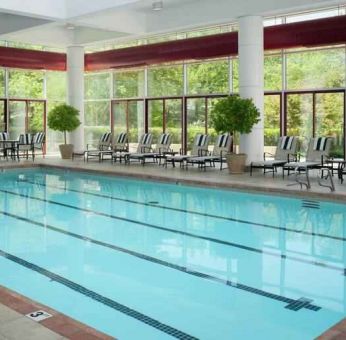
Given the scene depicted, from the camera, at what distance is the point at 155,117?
1800 cm

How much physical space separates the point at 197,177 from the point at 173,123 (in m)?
6.05

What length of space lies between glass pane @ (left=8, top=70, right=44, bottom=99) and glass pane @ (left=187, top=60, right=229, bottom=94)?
6347 millimetres

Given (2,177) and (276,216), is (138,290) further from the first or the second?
(2,177)

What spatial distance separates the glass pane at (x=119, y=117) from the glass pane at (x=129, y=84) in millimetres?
349

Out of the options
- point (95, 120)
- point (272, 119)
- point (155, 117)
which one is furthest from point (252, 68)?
point (95, 120)

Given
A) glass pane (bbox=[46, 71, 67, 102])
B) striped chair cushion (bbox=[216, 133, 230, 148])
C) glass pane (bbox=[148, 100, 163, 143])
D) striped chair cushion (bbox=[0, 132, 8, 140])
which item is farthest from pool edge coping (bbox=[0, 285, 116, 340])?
glass pane (bbox=[46, 71, 67, 102])

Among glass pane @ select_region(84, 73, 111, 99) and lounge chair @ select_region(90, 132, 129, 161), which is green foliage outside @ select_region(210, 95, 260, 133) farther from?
glass pane @ select_region(84, 73, 111, 99)

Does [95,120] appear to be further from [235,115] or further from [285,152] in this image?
[285,152]

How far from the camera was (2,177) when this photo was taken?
1357 centimetres

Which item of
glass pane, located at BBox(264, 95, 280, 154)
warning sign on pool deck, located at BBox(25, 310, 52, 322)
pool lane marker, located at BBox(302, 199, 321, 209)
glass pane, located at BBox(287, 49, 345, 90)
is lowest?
pool lane marker, located at BBox(302, 199, 321, 209)

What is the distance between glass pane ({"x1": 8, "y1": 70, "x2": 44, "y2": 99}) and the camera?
19328 millimetres

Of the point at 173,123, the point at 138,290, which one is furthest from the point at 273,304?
the point at 173,123

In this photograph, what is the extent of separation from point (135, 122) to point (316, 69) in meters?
7.11

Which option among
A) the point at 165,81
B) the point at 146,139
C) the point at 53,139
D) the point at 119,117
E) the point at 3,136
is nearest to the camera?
the point at 146,139
